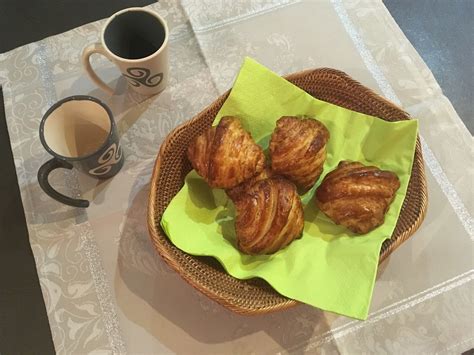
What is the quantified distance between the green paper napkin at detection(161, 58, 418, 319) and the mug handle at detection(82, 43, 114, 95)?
0.23 metres

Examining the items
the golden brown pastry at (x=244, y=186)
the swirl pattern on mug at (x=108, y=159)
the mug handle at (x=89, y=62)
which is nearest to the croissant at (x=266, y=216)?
the golden brown pastry at (x=244, y=186)

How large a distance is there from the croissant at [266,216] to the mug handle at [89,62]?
1.16 feet

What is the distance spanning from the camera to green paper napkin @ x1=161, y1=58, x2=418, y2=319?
26.7 inches

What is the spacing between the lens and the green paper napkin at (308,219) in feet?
2.22

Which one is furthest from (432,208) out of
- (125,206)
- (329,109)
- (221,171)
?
(125,206)

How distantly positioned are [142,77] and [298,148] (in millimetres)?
331

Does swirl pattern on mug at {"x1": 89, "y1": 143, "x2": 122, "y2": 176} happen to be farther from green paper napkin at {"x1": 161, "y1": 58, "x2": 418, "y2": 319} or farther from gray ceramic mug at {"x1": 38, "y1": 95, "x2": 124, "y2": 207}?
green paper napkin at {"x1": 161, "y1": 58, "x2": 418, "y2": 319}

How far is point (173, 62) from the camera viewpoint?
3.17 feet

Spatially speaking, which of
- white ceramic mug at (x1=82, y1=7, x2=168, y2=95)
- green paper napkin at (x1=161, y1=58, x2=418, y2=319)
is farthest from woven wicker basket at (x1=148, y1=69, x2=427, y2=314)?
white ceramic mug at (x1=82, y1=7, x2=168, y2=95)

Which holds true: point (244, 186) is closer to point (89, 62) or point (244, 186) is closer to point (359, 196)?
point (359, 196)

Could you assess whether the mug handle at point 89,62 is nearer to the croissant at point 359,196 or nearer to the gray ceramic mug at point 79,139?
the gray ceramic mug at point 79,139

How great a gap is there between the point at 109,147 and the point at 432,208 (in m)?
0.57

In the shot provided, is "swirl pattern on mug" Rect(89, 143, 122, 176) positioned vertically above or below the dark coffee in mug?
below

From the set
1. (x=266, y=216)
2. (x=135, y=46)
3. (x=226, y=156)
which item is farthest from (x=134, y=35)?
(x=266, y=216)
